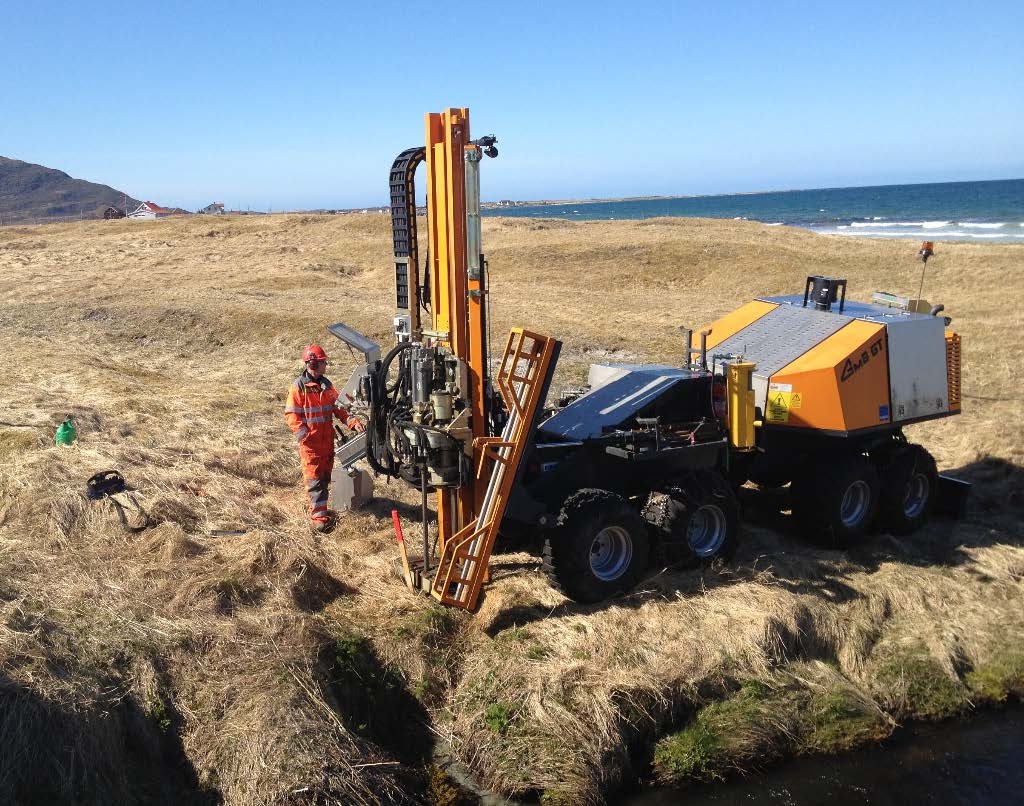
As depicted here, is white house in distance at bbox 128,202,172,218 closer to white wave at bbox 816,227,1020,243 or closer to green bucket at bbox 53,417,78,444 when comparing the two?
white wave at bbox 816,227,1020,243

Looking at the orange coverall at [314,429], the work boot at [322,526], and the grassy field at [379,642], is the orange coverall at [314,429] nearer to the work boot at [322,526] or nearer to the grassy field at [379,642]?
the work boot at [322,526]

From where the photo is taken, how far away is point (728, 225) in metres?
45.8

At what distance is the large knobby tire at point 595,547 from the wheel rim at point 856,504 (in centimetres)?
281

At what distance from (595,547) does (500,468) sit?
1179 millimetres

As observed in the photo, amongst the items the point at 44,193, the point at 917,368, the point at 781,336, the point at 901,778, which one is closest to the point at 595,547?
the point at 901,778

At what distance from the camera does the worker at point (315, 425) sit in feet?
29.3

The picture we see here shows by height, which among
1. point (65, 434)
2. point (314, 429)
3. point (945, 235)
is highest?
point (945, 235)

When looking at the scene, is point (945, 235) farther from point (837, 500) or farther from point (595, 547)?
point (595, 547)

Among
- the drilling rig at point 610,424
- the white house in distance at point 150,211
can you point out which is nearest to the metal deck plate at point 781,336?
the drilling rig at point 610,424

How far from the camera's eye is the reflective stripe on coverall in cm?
893

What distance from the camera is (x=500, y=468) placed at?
7.12 metres

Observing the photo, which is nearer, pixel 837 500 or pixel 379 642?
pixel 379 642

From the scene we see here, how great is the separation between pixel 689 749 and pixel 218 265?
30524 millimetres

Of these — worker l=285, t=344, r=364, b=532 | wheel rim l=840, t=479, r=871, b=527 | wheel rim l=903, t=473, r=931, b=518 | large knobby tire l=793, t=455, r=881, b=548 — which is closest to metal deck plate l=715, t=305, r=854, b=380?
large knobby tire l=793, t=455, r=881, b=548
